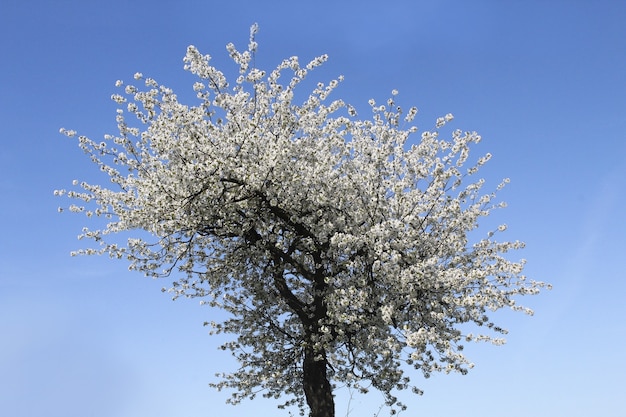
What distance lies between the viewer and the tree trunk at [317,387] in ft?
64.3

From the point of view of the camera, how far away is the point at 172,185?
18.4 meters

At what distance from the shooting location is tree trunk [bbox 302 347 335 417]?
19594 mm

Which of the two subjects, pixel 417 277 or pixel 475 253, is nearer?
pixel 417 277

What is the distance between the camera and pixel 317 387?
19.8 m

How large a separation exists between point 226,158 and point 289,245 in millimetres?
3846

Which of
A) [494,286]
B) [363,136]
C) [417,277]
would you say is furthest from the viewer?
[363,136]

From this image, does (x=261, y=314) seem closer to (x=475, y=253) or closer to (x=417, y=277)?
(x=417, y=277)

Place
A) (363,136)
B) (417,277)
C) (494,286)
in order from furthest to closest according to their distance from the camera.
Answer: (363,136)
(494,286)
(417,277)

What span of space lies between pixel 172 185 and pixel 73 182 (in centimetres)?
413

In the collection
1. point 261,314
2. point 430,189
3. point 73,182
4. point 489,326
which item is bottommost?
point 489,326

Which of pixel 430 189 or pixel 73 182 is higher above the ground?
pixel 73 182

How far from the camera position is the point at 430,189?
64.1ft

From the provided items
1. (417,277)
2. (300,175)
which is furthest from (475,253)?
(300,175)

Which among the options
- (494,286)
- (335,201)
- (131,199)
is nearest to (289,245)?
(335,201)
